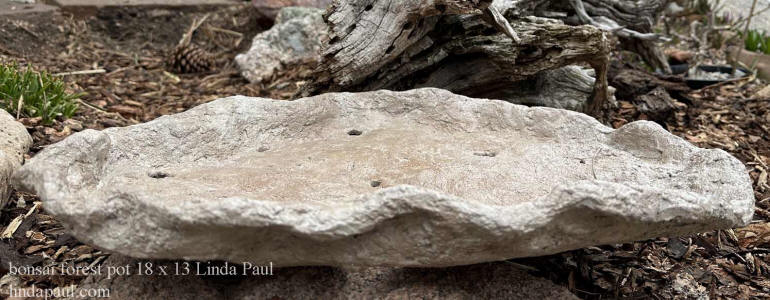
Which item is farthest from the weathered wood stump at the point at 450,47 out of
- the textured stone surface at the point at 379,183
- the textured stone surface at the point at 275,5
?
the textured stone surface at the point at 275,5

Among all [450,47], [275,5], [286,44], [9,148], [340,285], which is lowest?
[286,44]

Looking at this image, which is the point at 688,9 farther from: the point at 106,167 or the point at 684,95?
the point at 106,167

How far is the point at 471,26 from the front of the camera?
3.57m

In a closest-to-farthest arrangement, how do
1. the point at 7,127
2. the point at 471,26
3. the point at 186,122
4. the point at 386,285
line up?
1. the point at 386,285
2. the point at 186,122
3. the point at 7,127
4. the point at 471,26

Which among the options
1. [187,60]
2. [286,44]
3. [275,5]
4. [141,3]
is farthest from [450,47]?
[141,3]

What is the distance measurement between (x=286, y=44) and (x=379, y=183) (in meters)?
3.32

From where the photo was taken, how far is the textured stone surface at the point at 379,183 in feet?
6.19

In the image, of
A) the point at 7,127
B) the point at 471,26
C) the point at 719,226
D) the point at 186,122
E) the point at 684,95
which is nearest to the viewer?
the point at 719,226

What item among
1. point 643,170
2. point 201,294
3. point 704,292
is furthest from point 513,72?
point 201,294

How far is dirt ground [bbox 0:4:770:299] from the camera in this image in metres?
2.75

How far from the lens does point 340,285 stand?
7.57 feet

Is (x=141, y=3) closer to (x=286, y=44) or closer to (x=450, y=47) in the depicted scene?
(x=286, y=44)

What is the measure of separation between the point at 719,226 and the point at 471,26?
1772mm

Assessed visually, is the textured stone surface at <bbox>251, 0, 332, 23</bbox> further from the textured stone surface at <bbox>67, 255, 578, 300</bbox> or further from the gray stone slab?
the textured stone surface at <bbox>67, 255, 578, 300</bbox>
